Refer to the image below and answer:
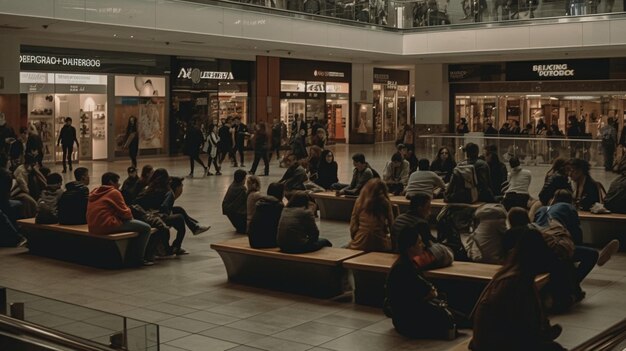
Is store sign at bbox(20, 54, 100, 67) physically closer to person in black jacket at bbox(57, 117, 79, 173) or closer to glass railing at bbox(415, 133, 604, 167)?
person in black jacket at bbox(57, 117, 79, 173)

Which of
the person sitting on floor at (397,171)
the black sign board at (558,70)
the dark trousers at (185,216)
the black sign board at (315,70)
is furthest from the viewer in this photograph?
the black sign board at (315,70)

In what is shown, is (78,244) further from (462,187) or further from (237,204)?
(462,187)

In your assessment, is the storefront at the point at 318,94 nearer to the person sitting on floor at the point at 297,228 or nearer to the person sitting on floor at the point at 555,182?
the person sitting on floor at the point at 555,182

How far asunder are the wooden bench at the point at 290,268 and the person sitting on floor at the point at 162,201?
1.92 m

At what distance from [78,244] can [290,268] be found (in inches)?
141

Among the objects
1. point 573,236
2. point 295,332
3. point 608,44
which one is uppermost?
point 608,44

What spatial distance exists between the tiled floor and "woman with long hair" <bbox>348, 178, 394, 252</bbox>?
38.6 inches

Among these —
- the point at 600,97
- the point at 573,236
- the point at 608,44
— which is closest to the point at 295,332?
the point at 573,236

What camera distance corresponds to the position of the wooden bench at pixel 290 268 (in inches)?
371

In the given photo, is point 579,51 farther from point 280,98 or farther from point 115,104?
point 115,104

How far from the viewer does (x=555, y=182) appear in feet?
40.0

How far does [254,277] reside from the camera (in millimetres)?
10133

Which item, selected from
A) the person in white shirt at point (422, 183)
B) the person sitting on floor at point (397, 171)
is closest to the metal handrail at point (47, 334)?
the person in white shirt at point (422, 183)

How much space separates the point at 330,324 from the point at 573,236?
3286 mm
